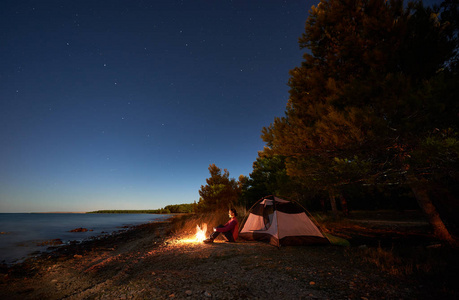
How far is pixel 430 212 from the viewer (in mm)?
6211

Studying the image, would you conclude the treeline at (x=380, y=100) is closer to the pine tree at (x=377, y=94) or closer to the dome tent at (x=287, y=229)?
the pine tree at (x=377, y=94)

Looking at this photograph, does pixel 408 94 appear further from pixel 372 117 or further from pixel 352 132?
pixel 352 132

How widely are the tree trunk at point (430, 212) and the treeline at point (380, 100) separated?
24 mm

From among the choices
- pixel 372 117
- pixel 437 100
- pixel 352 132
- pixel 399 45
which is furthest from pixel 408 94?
pixel 399 45

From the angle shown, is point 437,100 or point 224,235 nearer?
point 437,100

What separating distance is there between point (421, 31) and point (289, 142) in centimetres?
457

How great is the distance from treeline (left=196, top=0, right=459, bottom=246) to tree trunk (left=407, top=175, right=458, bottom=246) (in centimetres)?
2

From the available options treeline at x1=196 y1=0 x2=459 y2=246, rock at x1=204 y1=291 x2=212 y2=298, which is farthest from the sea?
treeline at x1=196 y1=0 x2=459 y2=246

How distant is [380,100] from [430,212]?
Answer: 15.1ft

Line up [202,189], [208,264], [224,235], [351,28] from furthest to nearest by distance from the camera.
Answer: [202,189] → [224,235] → [351,28] → [208,264]

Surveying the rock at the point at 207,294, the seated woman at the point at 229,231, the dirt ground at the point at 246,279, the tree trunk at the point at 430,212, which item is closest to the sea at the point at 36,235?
the dirt ground at the point at 246,279

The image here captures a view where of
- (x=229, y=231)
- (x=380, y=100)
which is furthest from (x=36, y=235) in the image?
(x=380, y=100)

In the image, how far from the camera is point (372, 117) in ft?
15.4

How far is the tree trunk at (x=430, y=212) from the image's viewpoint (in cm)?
557
